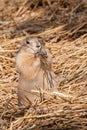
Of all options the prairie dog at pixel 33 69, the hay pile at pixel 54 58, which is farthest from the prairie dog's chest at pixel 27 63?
the hay pile at pixel 54 58

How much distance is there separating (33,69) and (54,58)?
143 centimetres

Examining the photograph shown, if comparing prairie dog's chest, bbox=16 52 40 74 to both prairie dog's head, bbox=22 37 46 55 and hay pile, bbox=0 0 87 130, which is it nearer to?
prairie dog's head, bbox=22 37 46 55

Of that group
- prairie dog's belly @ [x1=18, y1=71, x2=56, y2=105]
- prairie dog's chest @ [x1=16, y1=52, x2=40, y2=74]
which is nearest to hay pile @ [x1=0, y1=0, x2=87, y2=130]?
prairie dog's belly @ [x1=18, y1=71, x2=56, y2=105]

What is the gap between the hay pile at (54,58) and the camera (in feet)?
13.0

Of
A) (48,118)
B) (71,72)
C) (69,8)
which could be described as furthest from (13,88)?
(69,8)

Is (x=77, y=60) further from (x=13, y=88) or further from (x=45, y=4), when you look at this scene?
(x=45, y=4)

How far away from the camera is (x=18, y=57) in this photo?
429 centimetres

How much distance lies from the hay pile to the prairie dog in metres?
0.13

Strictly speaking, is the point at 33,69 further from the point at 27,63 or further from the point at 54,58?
the point at 54,58

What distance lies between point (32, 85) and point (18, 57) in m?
0.25

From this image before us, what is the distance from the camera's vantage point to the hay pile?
3.97m

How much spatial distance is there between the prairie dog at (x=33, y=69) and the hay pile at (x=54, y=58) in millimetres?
134

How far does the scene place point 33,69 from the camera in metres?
4.21

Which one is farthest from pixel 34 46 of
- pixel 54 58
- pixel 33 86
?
pixel 54 58
